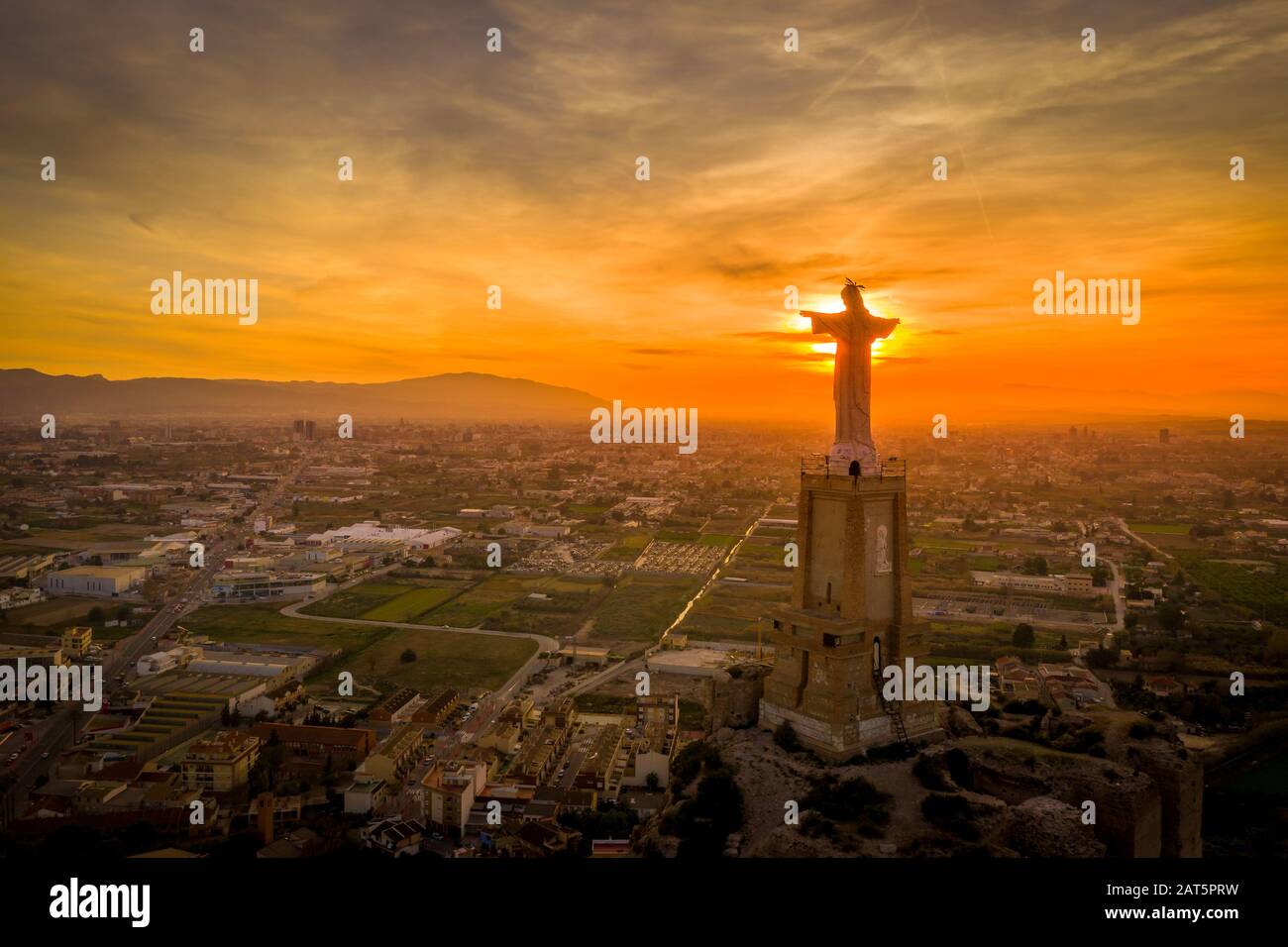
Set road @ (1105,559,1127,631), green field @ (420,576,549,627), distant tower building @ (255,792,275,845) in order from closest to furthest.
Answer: distant tower building @ (255,792,275,845) < road @ (1105,559,1127,631) < green field @ (420,576,549,627)

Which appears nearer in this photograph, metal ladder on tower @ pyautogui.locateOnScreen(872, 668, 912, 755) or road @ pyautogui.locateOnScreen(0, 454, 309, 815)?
metal ladder on tower @ pyautogui.locateOnScreen(872, 668, 912, 755)

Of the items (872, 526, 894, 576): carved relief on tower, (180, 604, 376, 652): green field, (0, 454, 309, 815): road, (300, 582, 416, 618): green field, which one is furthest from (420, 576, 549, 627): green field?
(872, 526, 894, 576): carved relief on tower

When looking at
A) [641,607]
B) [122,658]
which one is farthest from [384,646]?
[641,607]

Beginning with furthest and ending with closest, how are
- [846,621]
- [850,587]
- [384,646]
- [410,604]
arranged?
[410,604]
[384,646]
[850,587]
[846,621]

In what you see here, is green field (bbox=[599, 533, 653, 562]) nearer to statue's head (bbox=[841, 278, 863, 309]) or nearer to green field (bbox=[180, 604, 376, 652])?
green field (bbox=[180, 604, 376, 652])

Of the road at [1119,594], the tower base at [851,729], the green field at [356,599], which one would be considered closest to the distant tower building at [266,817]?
the tower base at [851,729]

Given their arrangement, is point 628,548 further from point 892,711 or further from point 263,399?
point 263,399

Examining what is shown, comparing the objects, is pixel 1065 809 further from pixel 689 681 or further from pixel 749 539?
pixel 749 539

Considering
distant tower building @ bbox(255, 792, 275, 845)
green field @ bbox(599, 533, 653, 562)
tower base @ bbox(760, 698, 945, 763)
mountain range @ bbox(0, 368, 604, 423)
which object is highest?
mountain range @ bbox(0, 368, 604, 423)
